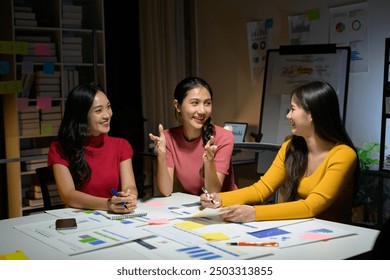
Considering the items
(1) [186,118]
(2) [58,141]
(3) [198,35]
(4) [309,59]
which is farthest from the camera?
(3) [198,35]

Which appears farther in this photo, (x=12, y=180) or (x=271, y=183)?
(x=12, y=180)

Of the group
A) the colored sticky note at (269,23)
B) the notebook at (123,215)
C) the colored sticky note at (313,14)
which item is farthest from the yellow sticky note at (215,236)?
the colored sticky note at (269,23)

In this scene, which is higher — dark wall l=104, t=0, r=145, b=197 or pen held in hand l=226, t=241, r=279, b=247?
dark wall l=104, t=0, r=145, b=197

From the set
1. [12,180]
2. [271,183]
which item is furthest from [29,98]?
[271,183]

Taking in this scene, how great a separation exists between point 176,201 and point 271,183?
0.43m

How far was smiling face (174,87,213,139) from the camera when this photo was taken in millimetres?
2648

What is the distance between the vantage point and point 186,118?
267 centimetres

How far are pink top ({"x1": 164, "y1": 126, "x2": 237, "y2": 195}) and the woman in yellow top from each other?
336mm

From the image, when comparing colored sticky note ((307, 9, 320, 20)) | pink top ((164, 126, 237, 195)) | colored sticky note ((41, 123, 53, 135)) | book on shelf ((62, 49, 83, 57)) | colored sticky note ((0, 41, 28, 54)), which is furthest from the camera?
book on shelf ((62, 49, 83, 57))

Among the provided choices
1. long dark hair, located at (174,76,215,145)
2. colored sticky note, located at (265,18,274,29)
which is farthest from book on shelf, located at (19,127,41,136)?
colored sticky note, located at (265,18,274,29)

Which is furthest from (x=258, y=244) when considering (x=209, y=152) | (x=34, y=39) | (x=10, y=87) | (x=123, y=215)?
(x=34, y=39)

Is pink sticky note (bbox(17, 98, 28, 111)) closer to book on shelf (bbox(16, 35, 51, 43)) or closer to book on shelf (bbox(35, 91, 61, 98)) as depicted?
book on shelf (bbox(35, 91, 61, 98))

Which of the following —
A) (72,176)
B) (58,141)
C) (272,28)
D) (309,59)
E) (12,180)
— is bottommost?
(12,180)
